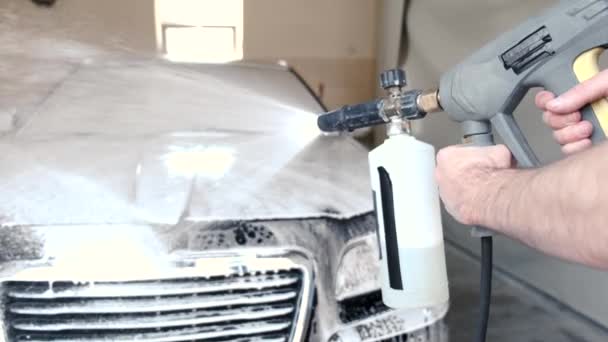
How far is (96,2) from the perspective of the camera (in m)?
4.57

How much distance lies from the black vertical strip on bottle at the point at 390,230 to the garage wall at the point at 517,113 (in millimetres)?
1696

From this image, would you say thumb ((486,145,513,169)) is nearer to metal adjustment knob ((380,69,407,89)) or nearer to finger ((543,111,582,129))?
finger ((543,111,582,129))

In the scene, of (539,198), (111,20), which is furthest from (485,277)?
(111,20)

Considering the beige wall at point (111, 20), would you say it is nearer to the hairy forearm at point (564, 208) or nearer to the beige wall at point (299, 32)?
the beige wall at point (299, 32)

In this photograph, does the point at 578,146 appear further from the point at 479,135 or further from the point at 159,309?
the point at 159,309

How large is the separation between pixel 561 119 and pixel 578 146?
0.04 meters

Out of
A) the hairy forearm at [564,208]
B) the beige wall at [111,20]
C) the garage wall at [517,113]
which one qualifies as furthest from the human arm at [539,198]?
the beige wall at [111,20]

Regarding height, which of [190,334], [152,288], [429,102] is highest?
[429,102]

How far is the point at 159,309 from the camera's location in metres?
1.34

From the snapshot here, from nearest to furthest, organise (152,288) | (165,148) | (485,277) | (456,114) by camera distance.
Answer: (456,114) < (485,277) < (152,288) < (165,148)

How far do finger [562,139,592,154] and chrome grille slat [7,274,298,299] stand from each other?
710 mm

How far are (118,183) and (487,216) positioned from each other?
1.03 m

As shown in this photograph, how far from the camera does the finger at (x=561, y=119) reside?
2.72ft

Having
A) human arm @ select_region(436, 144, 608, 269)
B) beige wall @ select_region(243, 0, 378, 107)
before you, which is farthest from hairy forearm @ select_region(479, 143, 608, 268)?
beige wall @ select_region(243, 0, 378, 107)
